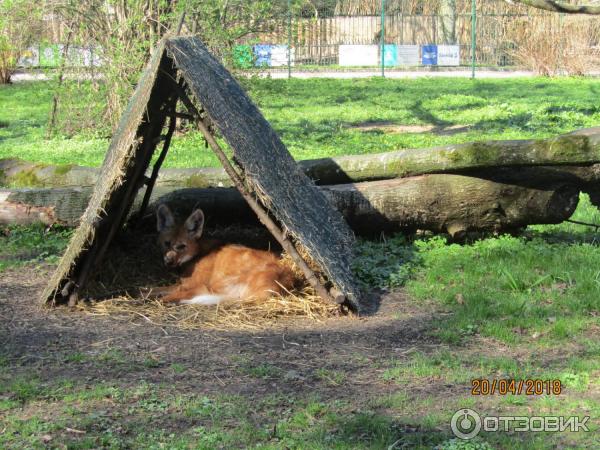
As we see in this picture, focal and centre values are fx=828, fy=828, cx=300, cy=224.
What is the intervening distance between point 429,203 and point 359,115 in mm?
10014

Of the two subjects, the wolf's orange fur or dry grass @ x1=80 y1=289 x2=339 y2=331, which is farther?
the wolf's orange fur

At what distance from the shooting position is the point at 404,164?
8.27 meters

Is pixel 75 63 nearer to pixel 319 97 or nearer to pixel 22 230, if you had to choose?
pixel 22 230

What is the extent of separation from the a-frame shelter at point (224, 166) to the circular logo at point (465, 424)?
1.79m

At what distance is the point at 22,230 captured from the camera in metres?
8.95

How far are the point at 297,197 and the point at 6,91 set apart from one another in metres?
19.2

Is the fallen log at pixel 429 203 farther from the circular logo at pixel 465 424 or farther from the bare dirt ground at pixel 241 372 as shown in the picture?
the circular logo at pixel 465 424

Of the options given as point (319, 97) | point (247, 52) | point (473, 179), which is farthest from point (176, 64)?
point (319, 97)

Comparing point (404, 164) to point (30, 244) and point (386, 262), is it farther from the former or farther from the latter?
point (30, 244)

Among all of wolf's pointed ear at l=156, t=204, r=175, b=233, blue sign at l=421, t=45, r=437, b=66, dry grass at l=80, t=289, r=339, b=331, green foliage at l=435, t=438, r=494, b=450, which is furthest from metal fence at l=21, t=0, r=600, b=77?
green foliage at l=435, t=438, r=494, b=450

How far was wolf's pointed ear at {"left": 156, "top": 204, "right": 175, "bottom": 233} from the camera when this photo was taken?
292 inches

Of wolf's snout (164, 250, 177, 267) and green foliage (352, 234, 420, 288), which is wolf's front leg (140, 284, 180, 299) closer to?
wolf's snout (164, 250, 177, 267)

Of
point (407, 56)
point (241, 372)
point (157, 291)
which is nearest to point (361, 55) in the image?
point (407, 56)

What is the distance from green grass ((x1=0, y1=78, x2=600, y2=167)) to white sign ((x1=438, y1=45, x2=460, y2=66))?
31.0 feet
